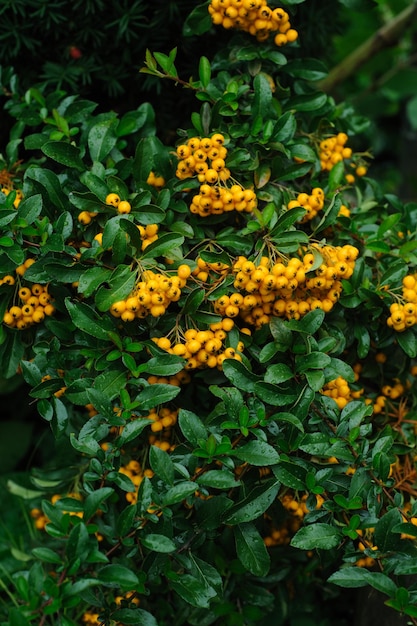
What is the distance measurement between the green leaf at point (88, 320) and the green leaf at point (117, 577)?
0.50 m

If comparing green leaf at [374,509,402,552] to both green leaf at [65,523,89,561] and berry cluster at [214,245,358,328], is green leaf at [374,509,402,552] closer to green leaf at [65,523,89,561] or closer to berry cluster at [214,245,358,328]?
berry cluster at [214,245,358,328]

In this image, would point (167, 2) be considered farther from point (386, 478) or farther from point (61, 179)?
point (386, 478)

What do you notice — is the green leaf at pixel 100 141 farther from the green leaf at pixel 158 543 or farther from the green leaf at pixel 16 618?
the green leaf at pixel 16 618

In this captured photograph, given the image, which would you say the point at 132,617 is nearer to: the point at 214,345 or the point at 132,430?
the point at 132,430

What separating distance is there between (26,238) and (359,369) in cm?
96

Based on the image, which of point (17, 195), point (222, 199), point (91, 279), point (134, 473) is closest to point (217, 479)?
point (134, 473)

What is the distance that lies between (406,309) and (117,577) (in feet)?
3.01

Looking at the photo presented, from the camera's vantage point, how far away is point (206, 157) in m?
1.69

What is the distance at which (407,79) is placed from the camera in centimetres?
383

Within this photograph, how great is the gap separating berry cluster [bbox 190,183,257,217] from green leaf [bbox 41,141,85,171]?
0.33 meters

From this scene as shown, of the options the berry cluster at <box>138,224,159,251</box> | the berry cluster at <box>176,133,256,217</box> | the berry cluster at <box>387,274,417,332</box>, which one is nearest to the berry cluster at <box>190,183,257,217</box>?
the berry cluster at <box>176,133,256,217</box>

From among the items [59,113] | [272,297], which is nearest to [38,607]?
[272,297]

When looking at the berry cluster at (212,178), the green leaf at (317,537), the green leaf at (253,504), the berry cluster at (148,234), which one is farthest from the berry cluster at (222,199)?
the green leaf at (317,537)

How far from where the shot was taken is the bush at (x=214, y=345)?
1473mm
